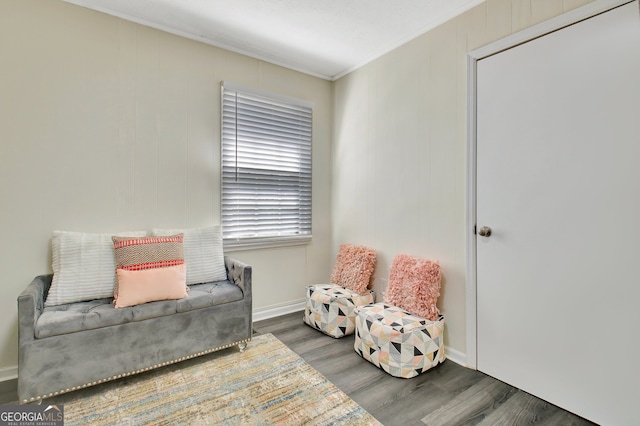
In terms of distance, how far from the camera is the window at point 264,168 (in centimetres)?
286

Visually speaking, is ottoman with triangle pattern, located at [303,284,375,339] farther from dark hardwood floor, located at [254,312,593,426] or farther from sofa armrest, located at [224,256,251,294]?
sofa armrest, located at [224,256,251,294]

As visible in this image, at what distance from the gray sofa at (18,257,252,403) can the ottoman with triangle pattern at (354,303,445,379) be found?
2.99 ft

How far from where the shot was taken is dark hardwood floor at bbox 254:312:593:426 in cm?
167

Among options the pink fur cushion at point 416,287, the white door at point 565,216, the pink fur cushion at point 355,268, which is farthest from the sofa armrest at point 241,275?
the white door at point 565,216

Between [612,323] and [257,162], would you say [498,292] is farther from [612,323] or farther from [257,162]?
[257,162]

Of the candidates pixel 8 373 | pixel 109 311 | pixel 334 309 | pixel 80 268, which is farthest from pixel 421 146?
pixel 8 373

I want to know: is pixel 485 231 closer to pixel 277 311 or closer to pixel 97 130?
pixel 277 311

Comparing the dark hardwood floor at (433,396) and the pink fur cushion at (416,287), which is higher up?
the pink fur cushion at (416,287)

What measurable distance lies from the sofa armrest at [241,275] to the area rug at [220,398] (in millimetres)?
520

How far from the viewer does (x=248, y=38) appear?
2729mm

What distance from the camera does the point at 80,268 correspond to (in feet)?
6.81

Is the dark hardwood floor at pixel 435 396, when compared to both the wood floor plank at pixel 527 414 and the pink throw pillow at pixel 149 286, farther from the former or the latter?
the pink throw pillow at pixel 149 286

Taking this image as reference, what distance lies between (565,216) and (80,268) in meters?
3.03

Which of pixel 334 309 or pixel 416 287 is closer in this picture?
pixel 416 287
